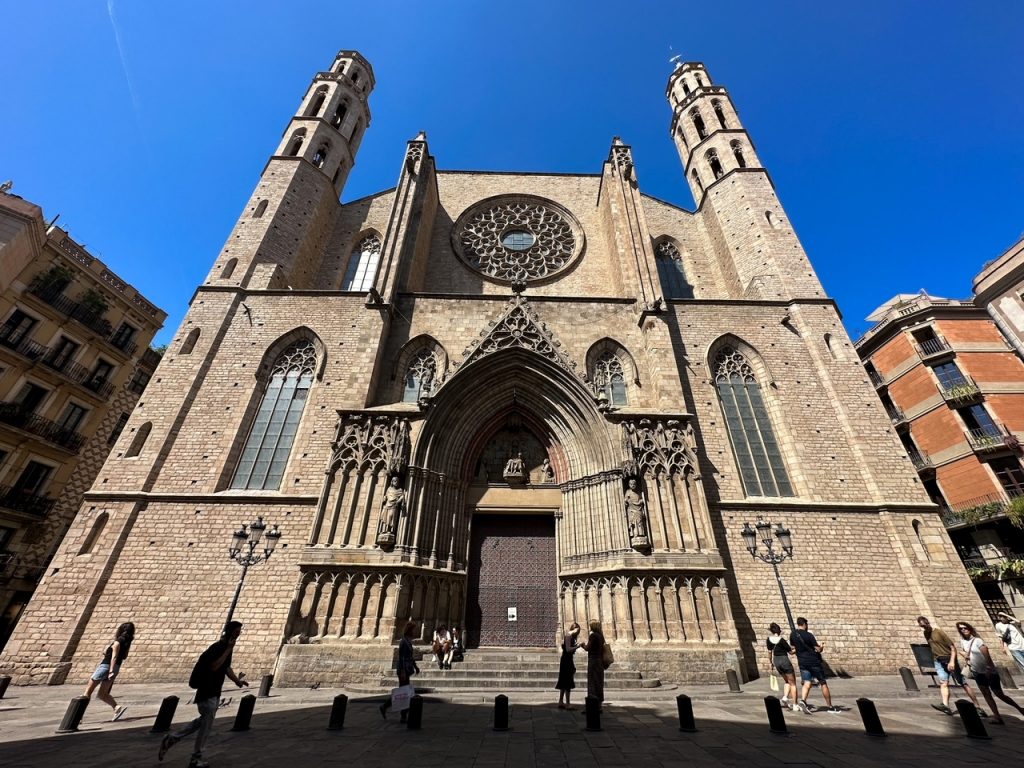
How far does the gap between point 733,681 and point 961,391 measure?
19.7m

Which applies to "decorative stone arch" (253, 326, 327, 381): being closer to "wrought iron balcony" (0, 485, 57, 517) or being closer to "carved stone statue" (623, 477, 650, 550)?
"carved stone statue" (623, 477, 650, 550)

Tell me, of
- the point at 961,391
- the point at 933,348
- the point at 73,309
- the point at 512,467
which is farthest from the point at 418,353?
the point at 933,348

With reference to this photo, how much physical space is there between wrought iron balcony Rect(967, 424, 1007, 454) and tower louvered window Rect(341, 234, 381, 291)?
26330 millimetres

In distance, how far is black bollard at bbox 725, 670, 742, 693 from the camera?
8148mm

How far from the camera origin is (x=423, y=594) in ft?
32.9

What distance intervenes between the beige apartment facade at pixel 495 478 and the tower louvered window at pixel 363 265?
7.14ft

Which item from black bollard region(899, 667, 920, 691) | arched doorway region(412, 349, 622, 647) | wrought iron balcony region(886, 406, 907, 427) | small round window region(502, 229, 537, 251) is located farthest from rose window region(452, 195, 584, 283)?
wrought iron balcony region(886, 406, 907, 427)

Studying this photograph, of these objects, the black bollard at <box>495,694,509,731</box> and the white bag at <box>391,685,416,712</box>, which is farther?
the white bag at <box>391,685,416,712</box>

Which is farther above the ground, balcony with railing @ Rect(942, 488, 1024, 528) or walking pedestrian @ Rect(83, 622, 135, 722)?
balcony with railing @ Rect(942, 488, 1024, 528)

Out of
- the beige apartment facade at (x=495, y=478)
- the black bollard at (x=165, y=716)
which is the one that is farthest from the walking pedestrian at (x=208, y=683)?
the beige apartment facade at (x=495, y=478)

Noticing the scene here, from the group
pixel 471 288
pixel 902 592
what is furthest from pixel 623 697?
pixel 471 288

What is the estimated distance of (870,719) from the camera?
17.1 ft

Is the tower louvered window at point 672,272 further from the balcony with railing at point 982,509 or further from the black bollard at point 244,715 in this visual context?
the black bollard at point 244,715

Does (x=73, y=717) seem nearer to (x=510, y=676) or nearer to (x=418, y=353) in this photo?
(x=510, y=676)
